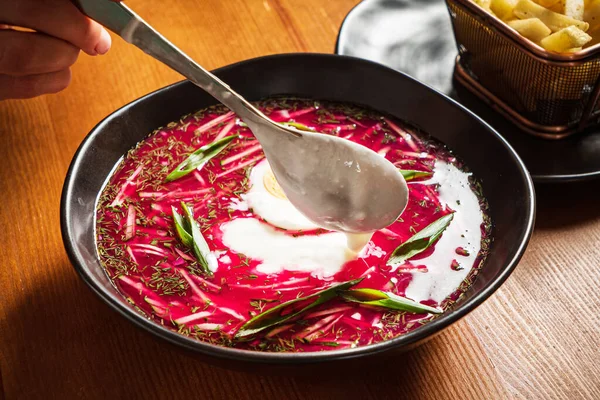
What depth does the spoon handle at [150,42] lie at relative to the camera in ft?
3.85

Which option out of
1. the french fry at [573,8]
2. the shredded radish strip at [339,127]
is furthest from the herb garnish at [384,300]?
the french fry at [573,8]

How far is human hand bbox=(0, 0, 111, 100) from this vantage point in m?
1.26

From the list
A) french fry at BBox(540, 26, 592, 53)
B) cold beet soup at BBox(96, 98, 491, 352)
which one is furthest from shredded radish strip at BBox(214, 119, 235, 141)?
french fry at BBox(540, 26, 592, 53)

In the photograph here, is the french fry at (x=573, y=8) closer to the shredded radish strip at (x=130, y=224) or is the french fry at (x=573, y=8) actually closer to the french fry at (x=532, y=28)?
the french fry at (x=532, y=28)

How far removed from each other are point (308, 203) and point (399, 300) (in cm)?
29

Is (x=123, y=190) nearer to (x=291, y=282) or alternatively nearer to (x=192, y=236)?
(x=192, y=236)

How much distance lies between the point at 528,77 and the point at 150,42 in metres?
1.06

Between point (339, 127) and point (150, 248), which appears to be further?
point (339, 127)

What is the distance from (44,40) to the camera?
4.36 feet

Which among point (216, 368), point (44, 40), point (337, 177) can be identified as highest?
point (44, 40)

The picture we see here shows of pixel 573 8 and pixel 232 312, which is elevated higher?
pixel 573 8

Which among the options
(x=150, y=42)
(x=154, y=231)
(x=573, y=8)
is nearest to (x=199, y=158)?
(x=154, y=231)

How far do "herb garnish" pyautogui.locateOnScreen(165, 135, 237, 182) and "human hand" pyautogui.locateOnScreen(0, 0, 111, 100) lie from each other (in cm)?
33

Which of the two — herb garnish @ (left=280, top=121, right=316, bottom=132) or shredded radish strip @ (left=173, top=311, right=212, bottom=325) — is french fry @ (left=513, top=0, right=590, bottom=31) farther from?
shredded radish strip @ (left=173, top=311, right=212, bottom=325)
